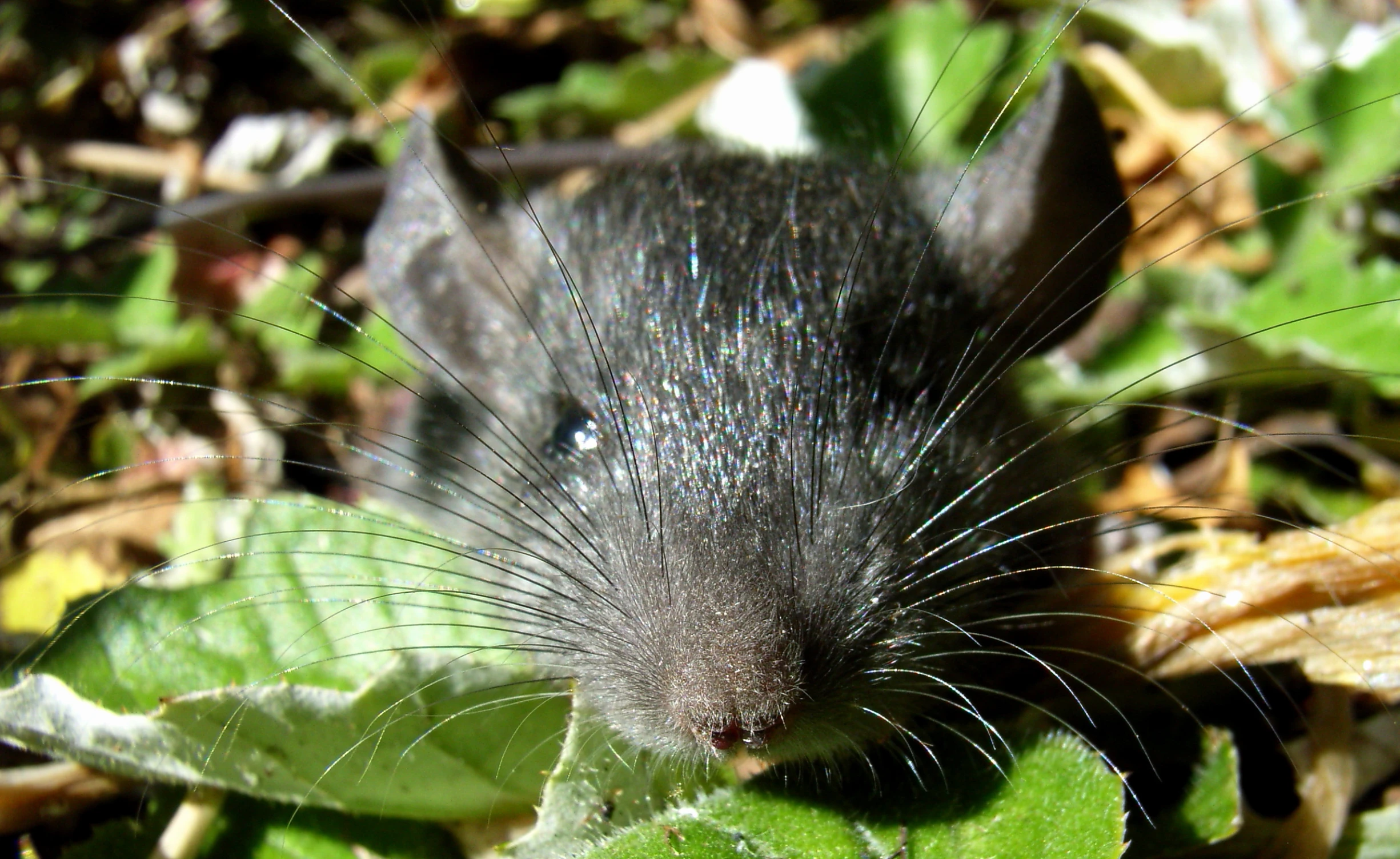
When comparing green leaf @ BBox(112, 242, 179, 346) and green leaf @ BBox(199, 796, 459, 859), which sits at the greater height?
green leaf @ BBox(112, 242, 179, 346)

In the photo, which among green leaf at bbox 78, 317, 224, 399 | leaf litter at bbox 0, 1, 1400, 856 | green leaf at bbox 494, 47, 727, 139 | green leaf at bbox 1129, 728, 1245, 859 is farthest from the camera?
green leaf at bbox 494, 47, 727, 139

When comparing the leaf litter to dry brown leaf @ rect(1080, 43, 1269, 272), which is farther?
dry brown leaf @ rect(1080, 43, 1269, 272)

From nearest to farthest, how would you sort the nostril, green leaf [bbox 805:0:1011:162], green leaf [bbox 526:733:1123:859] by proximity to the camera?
1. the nostril
2. green leaf [bbox 526:733:1123:859]
3. green leaf [bbox 805:0:1011:162]

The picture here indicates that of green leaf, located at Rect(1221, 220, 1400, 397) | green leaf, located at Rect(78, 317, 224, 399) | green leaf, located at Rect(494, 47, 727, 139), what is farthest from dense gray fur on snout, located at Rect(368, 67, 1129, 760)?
green leaf, located at Rect(494, 47, 727, 139)

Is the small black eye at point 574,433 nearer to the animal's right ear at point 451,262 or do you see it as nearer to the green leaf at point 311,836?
the animal's right ear at point 451,262

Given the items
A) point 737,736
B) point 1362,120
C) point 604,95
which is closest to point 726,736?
point 737,736

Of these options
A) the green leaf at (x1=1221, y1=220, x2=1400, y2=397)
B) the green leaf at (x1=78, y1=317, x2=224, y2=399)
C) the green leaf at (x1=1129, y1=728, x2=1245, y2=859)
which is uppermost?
the green leaf at (x1=78, y1=317, x2=224, y2=399)

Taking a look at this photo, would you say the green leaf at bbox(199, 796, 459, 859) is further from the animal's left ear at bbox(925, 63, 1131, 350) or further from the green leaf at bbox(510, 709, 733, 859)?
the animal's left ear at bbox(925, 63, 1131, 350)

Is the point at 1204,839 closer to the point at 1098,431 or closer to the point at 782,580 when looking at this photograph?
the point at 782,580
